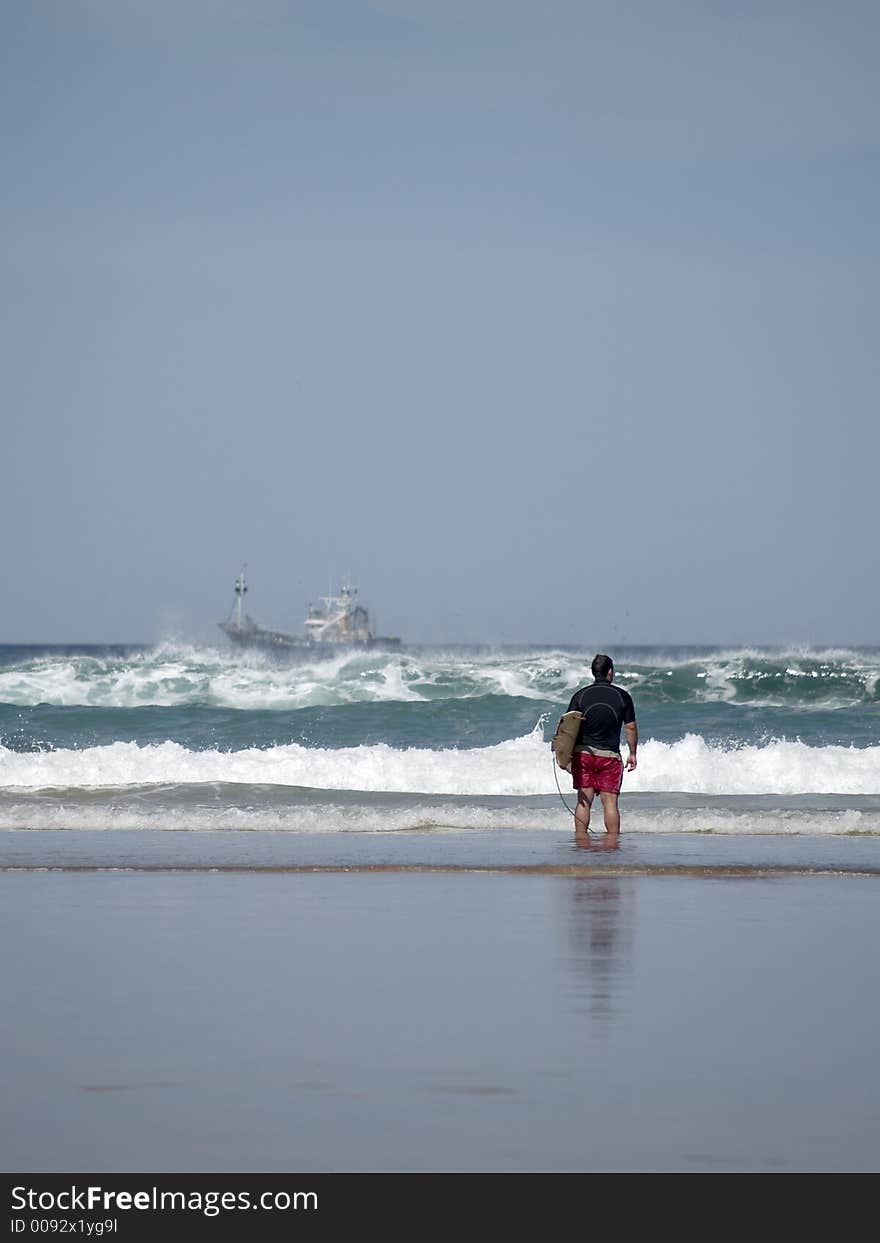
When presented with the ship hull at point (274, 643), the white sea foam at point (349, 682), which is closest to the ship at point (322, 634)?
the ship hull at point (274, 643)

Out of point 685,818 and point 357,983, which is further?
point 685,818

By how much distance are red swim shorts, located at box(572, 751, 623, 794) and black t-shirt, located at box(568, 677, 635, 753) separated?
0.09 metres

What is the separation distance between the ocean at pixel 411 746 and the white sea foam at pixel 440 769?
3 centimetres

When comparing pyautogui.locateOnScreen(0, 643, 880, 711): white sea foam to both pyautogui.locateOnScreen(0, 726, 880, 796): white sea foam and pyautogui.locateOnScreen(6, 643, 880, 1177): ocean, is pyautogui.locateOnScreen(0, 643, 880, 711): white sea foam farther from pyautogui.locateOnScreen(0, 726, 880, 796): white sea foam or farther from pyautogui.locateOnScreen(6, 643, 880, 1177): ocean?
pyautogui.locateOnScreen(6, 643, 880, 1177): ocean

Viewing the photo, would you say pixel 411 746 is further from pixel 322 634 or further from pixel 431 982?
pixel 322 634

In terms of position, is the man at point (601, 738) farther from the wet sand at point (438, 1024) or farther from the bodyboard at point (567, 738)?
the wet sand at point (438, 1024)

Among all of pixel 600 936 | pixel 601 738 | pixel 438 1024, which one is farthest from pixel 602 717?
pixel 438 1024

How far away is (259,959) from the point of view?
7266 mm

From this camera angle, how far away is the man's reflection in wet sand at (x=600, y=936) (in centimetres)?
646

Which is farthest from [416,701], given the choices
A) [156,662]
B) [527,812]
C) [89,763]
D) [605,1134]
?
[605,1134]
